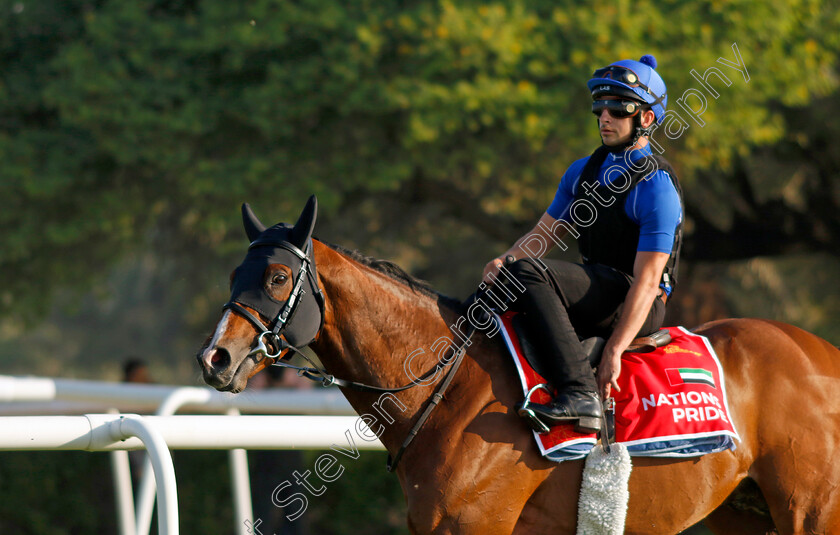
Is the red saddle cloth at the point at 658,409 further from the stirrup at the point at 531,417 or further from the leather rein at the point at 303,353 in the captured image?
the leather rein at the point at 303,353

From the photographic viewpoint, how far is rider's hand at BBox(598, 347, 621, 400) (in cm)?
333

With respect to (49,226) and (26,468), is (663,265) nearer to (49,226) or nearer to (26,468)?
(26,468)

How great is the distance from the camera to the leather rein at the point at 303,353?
3020 millimetres

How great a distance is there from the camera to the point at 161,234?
12.6 m

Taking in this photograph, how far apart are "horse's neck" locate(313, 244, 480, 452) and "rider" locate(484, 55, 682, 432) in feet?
1.37

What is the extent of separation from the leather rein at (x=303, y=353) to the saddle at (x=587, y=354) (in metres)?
0.20

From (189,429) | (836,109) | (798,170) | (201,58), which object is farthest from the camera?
(798,170)

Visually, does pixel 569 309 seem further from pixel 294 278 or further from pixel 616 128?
pixel 294 278

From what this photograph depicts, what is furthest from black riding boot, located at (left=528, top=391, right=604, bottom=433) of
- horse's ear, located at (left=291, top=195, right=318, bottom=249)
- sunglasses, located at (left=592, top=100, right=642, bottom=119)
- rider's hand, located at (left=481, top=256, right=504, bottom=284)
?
sunglasses, located at (left=592, top=100, right=642, bottom=119)

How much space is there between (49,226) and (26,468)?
296 centimetres

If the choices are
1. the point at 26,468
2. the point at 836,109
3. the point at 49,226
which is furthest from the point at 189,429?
the point at 836,109

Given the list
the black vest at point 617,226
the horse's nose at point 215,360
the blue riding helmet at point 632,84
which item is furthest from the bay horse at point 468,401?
the blue riding helmet at point 632,84

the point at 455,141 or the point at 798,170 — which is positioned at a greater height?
the point at 798,170

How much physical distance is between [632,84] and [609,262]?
28.7 inches
